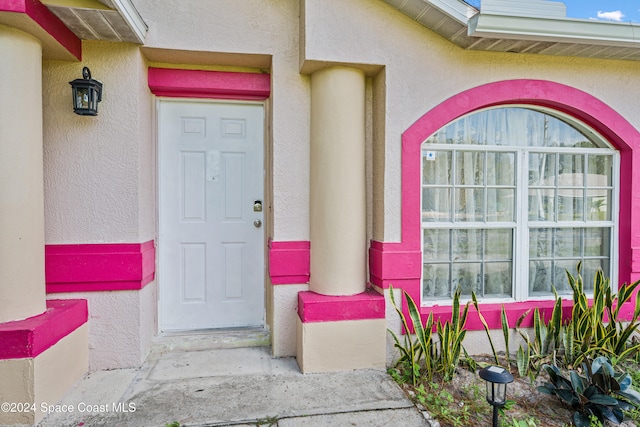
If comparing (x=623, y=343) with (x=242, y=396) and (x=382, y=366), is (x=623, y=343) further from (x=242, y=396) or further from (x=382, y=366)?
(x=242, y=396)

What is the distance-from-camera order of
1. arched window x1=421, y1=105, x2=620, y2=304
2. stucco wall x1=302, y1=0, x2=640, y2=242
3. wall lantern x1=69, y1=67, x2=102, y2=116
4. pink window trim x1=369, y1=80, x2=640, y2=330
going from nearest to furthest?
wall lantern x1=69, y1=67, x2=102, y2=116
stucco wall x1=302, y1=0, x2=640, y2=242
pink window trim x1=369, y1=80, x2=640, y2=330
arched window x1=421, y1=105, x2=620, y2=304

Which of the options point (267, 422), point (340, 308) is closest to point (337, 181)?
point (340, 308)

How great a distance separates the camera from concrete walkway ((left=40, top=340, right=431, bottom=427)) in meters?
2.35

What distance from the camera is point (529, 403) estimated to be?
2676mm

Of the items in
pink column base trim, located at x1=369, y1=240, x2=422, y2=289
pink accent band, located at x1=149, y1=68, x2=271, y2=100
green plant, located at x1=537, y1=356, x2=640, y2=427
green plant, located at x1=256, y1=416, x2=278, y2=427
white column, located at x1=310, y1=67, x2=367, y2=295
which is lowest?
green plant, located at x1=256, y1=416, x2=278, y2=427

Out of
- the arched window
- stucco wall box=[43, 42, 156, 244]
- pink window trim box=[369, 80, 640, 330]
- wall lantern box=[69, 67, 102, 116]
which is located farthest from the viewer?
the arched window

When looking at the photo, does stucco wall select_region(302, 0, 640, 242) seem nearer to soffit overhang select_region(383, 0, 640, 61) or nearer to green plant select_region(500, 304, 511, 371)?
soffit overhang select_region(383, 0, 640, 61)

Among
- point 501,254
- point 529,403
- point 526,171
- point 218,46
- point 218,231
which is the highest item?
point 218,46

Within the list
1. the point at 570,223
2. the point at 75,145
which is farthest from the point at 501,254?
the point at 75,145

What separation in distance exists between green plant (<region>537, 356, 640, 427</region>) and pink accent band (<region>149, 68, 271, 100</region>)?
11.1 ft

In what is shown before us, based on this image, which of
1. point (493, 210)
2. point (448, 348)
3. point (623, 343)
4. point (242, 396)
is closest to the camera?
point (242, 396)

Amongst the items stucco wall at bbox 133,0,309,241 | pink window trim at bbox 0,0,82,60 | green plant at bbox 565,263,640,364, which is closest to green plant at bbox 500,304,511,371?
green plant at bbox 565,263,640,364

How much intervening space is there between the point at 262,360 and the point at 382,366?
1042 mm

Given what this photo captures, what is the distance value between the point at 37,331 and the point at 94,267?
657mm
